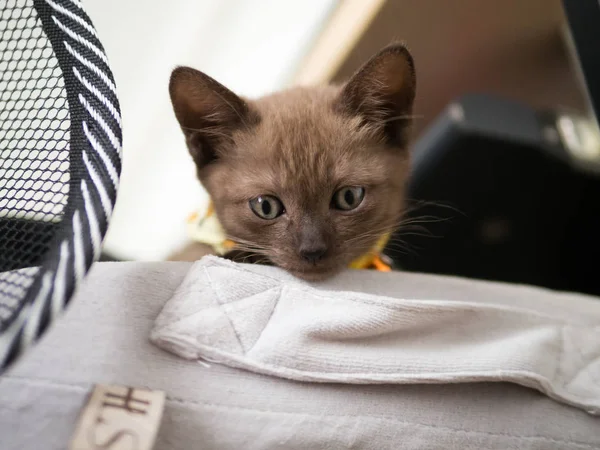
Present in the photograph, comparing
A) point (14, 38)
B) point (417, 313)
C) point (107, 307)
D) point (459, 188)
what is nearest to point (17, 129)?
point (14, 38)

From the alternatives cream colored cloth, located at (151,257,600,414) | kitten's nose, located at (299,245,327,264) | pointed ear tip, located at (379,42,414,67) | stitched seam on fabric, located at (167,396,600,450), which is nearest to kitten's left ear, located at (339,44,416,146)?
pointed ear tip, located at (379,42,414,67)

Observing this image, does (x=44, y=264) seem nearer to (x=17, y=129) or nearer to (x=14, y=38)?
(x=17, y=129)

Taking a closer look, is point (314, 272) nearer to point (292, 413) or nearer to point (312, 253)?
point (312, 253)

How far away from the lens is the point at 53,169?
1.81ft

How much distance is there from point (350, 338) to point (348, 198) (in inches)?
13.3

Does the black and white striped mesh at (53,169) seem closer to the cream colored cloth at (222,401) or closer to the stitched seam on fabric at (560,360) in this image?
the cream colored cloth at (222,401)

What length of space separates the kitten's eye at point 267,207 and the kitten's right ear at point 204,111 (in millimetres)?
145

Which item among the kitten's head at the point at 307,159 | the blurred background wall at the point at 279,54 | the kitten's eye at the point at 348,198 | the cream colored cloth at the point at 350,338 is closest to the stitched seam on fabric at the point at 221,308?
the cream colored cloth at the point at 350,338

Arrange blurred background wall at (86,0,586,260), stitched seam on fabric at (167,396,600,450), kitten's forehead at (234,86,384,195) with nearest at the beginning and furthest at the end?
stitched seam on fabric at (167,396,600,450)
kitten's forehead at (234,86,384,195)
blurred background wall at (86,0,586,260)

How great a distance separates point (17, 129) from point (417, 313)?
54 centimetres

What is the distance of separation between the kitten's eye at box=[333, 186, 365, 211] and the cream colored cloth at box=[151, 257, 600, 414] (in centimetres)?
24

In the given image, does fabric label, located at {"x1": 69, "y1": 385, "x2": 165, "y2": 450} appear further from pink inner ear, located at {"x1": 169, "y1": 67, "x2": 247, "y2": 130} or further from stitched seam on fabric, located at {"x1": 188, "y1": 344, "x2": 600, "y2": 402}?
pink inner ear, located at {"x1": 169, "y1": 67, "x2": 247, "y2": 130}

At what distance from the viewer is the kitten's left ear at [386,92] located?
831 mm

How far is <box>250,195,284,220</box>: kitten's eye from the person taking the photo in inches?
33.8
